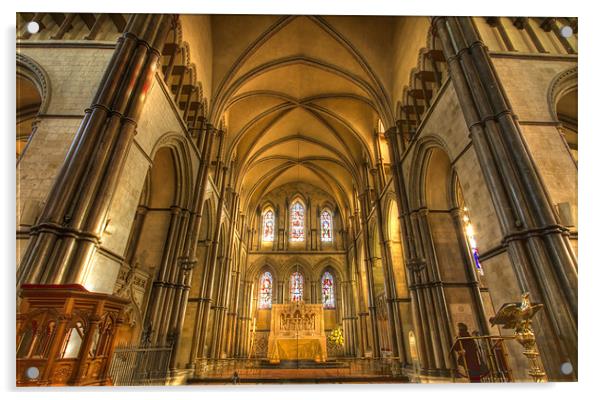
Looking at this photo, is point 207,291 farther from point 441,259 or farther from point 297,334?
point 441,259

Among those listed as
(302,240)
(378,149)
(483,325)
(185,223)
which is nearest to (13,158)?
(185,223)

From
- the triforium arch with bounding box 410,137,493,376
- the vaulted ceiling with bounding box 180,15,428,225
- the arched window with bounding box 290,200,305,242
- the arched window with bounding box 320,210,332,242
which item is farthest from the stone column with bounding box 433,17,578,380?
the arched window with bounding box 290,200,305,242

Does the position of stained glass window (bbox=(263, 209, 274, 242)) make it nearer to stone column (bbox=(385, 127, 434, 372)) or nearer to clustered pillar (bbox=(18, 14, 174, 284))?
stone column (bbox=(385, 127, 434, 372))

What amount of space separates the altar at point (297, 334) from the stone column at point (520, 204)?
11.2 m

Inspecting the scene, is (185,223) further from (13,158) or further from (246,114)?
(246,114)

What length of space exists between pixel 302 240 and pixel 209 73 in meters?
15.8

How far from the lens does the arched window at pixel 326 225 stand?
86.1 feet

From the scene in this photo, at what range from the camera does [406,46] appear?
1191 centimetres

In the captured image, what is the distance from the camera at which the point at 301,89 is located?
1670 centimetres

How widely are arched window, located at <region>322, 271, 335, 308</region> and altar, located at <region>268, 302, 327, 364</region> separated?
7.98 meters

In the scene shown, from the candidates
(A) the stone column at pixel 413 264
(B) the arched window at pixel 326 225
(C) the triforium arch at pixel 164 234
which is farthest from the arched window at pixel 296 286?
(C) the triforium arch at pixel 164 234

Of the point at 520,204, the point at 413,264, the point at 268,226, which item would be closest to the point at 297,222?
the point at 268,226

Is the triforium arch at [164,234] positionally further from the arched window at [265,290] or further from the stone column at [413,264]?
the arched window at [265,290]

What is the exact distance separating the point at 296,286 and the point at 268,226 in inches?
208
